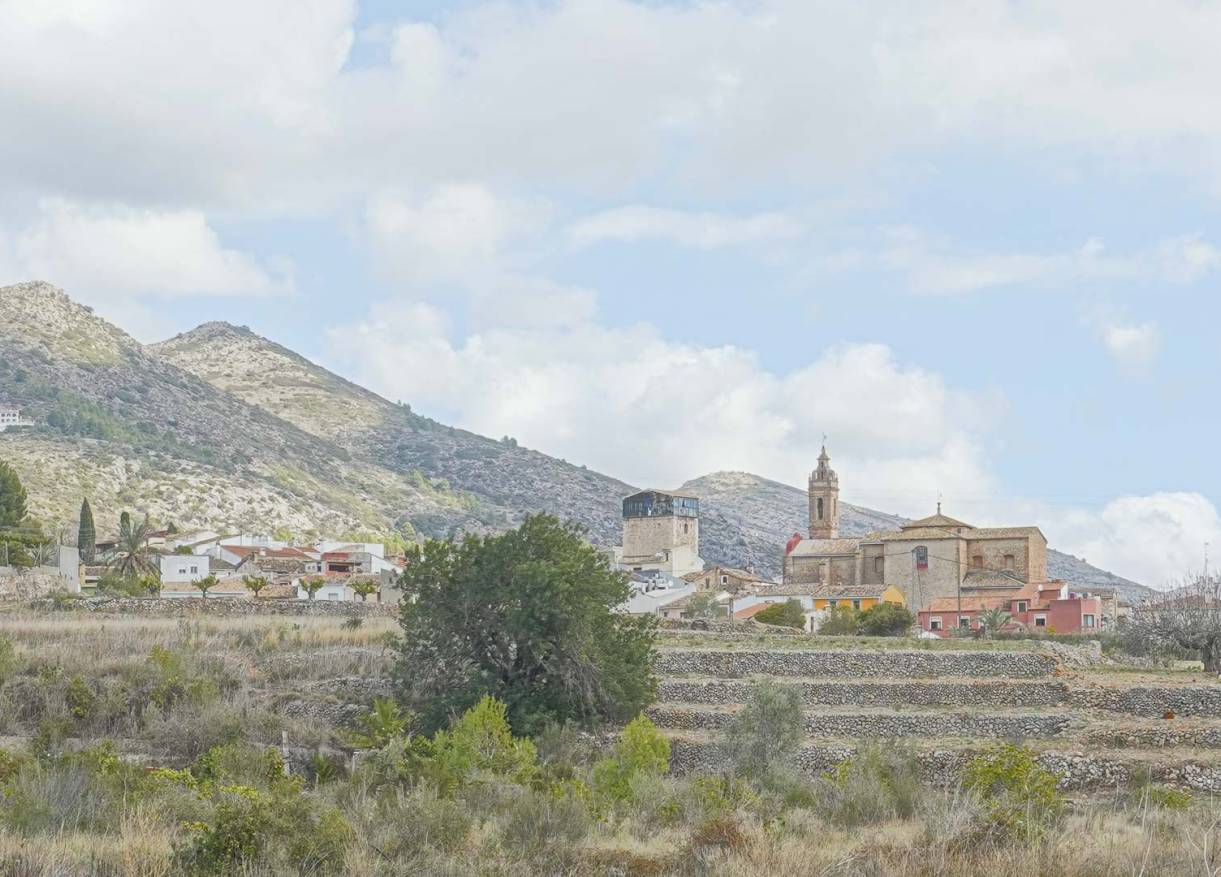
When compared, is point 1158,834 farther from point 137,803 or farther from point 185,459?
point 185,459

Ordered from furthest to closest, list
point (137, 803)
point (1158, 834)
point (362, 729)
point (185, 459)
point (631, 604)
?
point (185, 459) < point (631, 604) < point (362, 729) < point (137, 803) < point (1158, 834)

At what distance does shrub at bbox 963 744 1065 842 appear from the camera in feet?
40.5

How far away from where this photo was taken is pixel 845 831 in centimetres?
1535

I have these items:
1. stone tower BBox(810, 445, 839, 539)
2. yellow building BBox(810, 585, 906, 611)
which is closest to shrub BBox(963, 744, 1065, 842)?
yellow building BBox(810, 585, 906, 611)

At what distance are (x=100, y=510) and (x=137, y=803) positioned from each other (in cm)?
9782

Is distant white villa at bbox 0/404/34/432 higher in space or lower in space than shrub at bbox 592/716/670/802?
higher

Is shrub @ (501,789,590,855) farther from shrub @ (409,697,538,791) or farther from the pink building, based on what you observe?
the pink building

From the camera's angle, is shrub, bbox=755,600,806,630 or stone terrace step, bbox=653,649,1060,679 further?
shrub, bbox=755,600,806,630

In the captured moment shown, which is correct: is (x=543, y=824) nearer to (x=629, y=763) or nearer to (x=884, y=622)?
(x=629, y=763)

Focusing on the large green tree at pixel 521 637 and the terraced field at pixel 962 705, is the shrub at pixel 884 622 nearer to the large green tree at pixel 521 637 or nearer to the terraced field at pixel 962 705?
the terraced field at pixel 962 705

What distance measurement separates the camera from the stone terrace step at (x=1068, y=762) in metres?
26.9

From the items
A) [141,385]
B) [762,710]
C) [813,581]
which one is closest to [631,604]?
[813,581]

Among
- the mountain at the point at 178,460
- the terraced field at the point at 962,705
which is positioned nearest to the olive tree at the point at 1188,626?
the terraced field at the point at 962,705

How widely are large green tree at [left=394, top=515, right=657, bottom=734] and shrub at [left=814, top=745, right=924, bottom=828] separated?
9.41 metres
